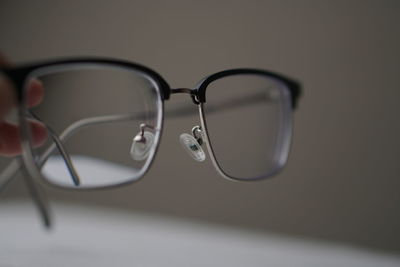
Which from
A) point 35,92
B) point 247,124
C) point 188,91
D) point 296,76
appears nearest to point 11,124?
point 35,92

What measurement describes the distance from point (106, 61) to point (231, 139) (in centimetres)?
39

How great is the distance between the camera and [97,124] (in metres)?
0.58

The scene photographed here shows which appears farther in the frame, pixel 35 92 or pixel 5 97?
pixel 35 92

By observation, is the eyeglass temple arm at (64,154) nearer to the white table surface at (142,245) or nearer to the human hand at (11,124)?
the human hand at (11,124)

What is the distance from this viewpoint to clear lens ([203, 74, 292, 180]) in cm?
59

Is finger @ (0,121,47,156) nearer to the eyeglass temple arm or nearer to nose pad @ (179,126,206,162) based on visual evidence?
the eyeglass temple arm

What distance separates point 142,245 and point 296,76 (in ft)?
1.96

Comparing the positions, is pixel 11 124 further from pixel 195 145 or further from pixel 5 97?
pixel 195 145

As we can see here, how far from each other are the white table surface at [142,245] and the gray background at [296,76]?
4cm

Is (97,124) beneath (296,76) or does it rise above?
beneath

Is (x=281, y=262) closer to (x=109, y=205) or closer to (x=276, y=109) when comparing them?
(x=276, y=109)

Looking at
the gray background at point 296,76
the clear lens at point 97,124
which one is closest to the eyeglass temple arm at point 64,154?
the clear lens at point 97,124

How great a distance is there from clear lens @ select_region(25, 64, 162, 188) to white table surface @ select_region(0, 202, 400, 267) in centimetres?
20

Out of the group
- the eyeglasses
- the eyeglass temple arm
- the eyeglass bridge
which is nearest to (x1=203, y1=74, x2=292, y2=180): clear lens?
the eyeglasses
